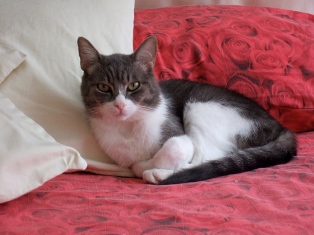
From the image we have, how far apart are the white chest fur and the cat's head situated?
1.2 inches

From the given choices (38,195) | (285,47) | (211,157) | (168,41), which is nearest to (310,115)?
(285,47)

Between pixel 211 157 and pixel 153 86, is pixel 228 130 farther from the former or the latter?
pixel 153 86

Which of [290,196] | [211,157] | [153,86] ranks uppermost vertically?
[153,86]

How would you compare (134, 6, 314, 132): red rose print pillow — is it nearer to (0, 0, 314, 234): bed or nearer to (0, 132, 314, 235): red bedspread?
(0, 0, 314, 234): bed

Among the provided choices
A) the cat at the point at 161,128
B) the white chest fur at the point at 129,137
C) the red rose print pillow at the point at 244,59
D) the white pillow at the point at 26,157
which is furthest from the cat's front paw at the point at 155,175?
the red rose print pillow at the point at 244,59

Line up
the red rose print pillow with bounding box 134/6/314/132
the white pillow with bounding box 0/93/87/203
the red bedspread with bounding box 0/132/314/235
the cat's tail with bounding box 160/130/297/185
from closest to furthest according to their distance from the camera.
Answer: the red bedspread with bounding box 0/132/314/235 < the white pillow with bounding box 0/93/87/203 < the cat's tail with bounding box 160/130/297/185 < the red rose print pillow with bounding box 134/6/314/132

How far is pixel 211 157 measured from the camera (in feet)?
5.20

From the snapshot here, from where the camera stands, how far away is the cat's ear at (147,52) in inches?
59.9

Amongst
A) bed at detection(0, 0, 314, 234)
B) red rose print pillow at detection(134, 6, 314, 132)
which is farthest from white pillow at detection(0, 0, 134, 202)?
red rose print pillow at detection(134, 6, 314, 132)

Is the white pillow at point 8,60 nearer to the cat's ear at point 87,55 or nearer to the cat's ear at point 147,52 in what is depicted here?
the cat's ear at point 87,55

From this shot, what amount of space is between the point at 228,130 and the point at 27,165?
2.50ft

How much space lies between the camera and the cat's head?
1481 millimetres

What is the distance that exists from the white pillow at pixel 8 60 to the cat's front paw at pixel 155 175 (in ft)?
1.81

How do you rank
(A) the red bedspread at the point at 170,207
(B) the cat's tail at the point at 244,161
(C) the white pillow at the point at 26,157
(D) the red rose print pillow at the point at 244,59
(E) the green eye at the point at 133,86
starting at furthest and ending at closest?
(D) the red rose print pillow at the point at 244,59
(E) the green eye at the point at 133,86
(B) the cat's tail at the point at 244,161
(C) the white pillow at the point at 26,157
(A) the red bedspread at the point at 170,207
